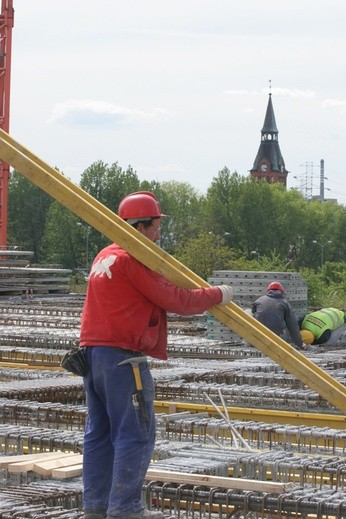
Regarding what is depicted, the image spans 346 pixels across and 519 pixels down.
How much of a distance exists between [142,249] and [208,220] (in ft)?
317

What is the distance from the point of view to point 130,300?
6.02m

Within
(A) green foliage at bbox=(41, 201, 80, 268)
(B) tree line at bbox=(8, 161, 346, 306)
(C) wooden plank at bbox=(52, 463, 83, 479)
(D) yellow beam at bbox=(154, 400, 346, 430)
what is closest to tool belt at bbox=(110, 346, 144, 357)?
(C) wooden plank at bbox=(52, 463, 83, 479)

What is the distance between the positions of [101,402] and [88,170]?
304ft

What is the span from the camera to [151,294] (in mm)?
5980

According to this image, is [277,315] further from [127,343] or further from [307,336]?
[127,343]

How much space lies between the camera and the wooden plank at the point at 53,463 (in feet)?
24.4

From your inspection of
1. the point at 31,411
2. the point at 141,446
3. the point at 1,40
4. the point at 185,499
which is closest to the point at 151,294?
the point at 141,446

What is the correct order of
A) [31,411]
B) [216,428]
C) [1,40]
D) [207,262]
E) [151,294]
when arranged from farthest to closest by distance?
[207,262] < [1,40] < [31,411] < [216,428] < [151,294]

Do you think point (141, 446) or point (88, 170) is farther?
point (88, 170)

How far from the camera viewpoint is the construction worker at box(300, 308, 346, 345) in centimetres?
1981

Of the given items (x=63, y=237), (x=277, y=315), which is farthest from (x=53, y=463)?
(x=63, y=237)

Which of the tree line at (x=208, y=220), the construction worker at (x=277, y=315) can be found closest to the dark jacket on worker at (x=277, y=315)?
the construction worker at (x=277, y=315)

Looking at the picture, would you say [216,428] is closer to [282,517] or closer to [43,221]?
[282,517]

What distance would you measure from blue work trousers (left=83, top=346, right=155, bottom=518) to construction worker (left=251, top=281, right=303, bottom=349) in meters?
10.9
